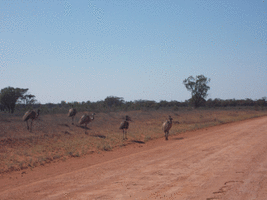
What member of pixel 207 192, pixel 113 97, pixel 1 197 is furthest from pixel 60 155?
pixel 113 97

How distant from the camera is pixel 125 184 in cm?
727

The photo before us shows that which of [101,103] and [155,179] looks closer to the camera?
[155,179]

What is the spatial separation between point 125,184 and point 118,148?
8.16m

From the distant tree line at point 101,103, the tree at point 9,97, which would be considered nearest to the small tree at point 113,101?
the distant tree line at point 101,103

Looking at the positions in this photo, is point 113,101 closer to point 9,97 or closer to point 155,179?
point 9,97

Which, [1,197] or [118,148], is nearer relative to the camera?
[1,197]

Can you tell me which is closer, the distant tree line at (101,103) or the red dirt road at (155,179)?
the red dirt road at (155,179)

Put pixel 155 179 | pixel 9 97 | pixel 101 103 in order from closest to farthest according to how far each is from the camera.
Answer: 1. pixel 155 179
2. pixel 9 97
3. pixel 101 103

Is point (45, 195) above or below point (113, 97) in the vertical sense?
below

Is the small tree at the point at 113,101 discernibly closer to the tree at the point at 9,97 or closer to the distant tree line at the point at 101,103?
the distant tree line at the point at 101,103

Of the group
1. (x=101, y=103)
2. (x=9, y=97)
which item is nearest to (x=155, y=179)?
(x=9, y=97)

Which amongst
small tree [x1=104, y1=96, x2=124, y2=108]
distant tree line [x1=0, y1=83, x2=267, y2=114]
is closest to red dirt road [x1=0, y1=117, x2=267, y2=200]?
distant tree line [x1=0, y1=83, x2=267, y2=114]

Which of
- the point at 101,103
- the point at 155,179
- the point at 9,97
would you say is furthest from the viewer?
the point at 101,103

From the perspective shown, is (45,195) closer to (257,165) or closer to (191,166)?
(191,166)
